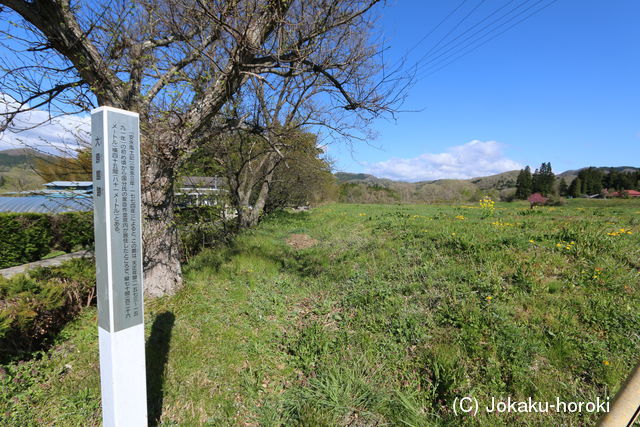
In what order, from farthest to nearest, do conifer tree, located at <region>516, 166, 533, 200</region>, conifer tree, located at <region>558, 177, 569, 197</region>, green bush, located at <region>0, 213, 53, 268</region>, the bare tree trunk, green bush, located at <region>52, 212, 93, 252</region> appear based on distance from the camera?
conifer tree, located at <region>558, 177, 569, 197</region>
conifer tree, located at <region>516, 166, 533, 200</region>
green bush, located at <region>52, 212, 93, 252</region>
green bush, located at <region>0, 213, 53, 268</region>
the bare tree trunk

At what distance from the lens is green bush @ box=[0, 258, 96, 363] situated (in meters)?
3.11

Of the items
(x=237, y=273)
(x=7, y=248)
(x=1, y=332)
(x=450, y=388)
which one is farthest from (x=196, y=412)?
(x=7, y=248)

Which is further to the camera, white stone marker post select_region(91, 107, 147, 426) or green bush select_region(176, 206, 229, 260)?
green bush select_region(176, 206, 229, 260)

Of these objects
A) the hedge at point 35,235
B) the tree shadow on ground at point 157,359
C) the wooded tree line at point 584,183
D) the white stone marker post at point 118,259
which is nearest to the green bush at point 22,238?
the hedge at point 35,235

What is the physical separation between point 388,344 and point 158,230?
166 inches

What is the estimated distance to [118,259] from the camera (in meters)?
1.96

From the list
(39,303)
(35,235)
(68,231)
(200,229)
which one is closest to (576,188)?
(200,229)

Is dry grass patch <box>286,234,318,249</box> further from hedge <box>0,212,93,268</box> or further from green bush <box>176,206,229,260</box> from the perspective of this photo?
hedge <box>0,212,93,268</box>

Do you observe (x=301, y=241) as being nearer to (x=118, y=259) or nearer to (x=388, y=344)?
(x=388, y=344)

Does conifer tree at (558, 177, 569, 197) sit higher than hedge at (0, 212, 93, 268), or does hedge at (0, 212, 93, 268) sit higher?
conifer tree at (558, 177, 569, 197)

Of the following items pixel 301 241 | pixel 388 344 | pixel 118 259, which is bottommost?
pixel 388 344

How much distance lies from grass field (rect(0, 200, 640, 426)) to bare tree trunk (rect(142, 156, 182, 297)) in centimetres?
42

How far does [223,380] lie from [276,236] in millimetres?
7718

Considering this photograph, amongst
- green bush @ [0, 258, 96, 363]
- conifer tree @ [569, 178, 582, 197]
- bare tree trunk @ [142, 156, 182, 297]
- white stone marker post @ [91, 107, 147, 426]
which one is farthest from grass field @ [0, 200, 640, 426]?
conifer tree @ [569, 178, 582, 197]
